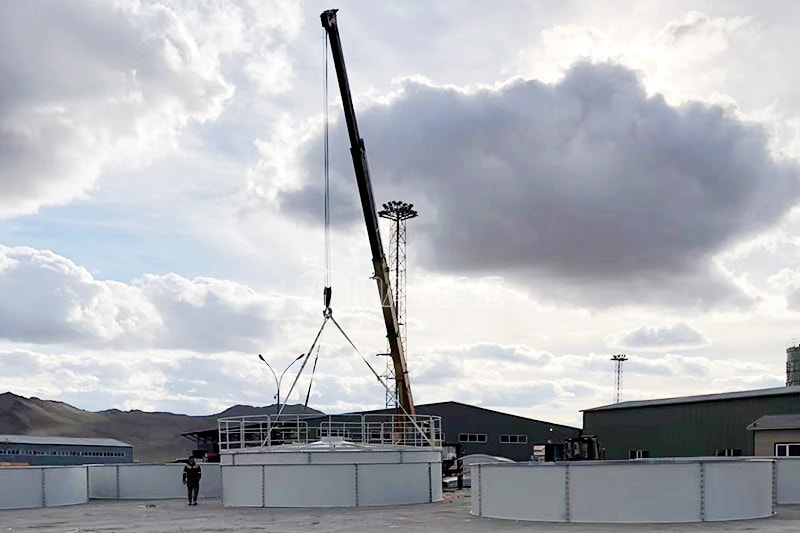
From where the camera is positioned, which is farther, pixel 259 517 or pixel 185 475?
pixel 185 475

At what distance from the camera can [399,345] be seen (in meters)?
44.2

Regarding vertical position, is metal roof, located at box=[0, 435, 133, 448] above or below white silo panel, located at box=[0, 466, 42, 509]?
below

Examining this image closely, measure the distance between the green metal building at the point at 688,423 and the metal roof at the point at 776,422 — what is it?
1.64 metres

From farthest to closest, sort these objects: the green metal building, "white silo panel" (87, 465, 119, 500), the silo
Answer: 1. the silo
2. the green metal building
3. "white silo panel" (87, 465, 119, 500)

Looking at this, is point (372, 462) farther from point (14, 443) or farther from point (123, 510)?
point (14, 443)

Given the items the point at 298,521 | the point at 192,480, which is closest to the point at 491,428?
the point at 192,480

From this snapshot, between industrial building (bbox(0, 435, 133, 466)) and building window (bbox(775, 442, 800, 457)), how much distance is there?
71.1 meters

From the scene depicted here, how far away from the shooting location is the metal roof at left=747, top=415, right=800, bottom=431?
4795cm

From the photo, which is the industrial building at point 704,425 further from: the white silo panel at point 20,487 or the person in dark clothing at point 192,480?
the white silo panel at point 20,487

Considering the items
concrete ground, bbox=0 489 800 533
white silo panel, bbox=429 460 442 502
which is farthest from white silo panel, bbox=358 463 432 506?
concrete ground, bbox=0 489 800 533

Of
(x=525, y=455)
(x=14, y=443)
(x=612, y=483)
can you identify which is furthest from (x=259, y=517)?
(x=14, y=443)

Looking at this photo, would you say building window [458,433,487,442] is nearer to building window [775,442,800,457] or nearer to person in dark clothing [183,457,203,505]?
building window [775,442,800,457]

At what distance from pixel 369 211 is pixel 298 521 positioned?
16.5m

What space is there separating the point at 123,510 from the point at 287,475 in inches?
241
